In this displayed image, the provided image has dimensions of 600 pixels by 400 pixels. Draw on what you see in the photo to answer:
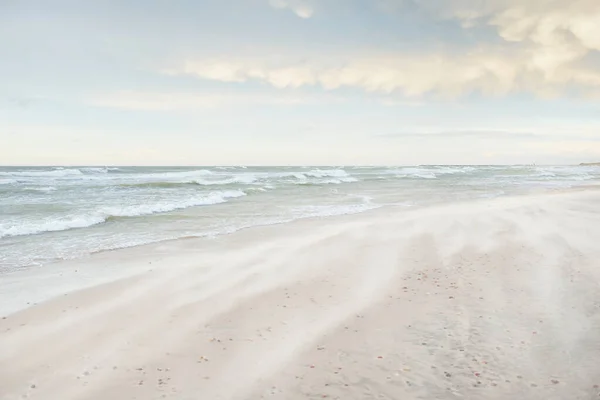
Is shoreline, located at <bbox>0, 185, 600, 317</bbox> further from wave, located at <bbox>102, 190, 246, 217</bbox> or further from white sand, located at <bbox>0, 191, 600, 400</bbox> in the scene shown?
wave, located at <bbox>102, 190, 246, 217</bbox>

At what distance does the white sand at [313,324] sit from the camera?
11.8ft

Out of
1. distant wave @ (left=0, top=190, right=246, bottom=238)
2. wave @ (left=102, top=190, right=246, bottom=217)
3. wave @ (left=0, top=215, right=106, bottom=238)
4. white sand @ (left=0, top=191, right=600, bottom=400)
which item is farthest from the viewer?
wave @ (left=102, top=190, right=246, bottom=217)

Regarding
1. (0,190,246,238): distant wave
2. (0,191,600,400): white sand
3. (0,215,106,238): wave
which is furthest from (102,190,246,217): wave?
(0,191,600,400): white sand

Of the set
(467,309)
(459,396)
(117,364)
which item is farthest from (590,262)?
(117,364)

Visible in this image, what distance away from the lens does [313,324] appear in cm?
484

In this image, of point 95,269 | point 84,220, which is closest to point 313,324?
point 95,269

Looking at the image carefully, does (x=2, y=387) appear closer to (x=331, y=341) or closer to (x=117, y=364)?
(x=117, y=364)

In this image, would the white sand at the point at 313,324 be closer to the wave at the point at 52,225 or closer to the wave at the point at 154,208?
the wave at the point at 52,225

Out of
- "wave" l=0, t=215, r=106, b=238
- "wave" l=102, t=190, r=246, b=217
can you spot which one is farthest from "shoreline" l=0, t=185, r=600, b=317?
"wave" l=102, t=190, r=246, b=217

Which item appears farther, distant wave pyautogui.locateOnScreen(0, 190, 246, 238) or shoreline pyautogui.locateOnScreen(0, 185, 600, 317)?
distant wave pyautogui.locateOnScreen(0, 190, 246, 238)

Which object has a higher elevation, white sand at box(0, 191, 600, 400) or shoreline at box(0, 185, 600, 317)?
white sand at box(0, 191, 600, 400)

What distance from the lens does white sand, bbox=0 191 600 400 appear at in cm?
361

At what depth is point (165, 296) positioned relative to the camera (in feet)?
19.6

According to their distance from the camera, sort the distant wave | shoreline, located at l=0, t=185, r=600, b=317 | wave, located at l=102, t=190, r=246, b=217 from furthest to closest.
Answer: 1. wave, located at l=102, t=190, r=246, b=217
2. the distant wave
3. shoreline, located at l=0, t=185, r=600, b=317
